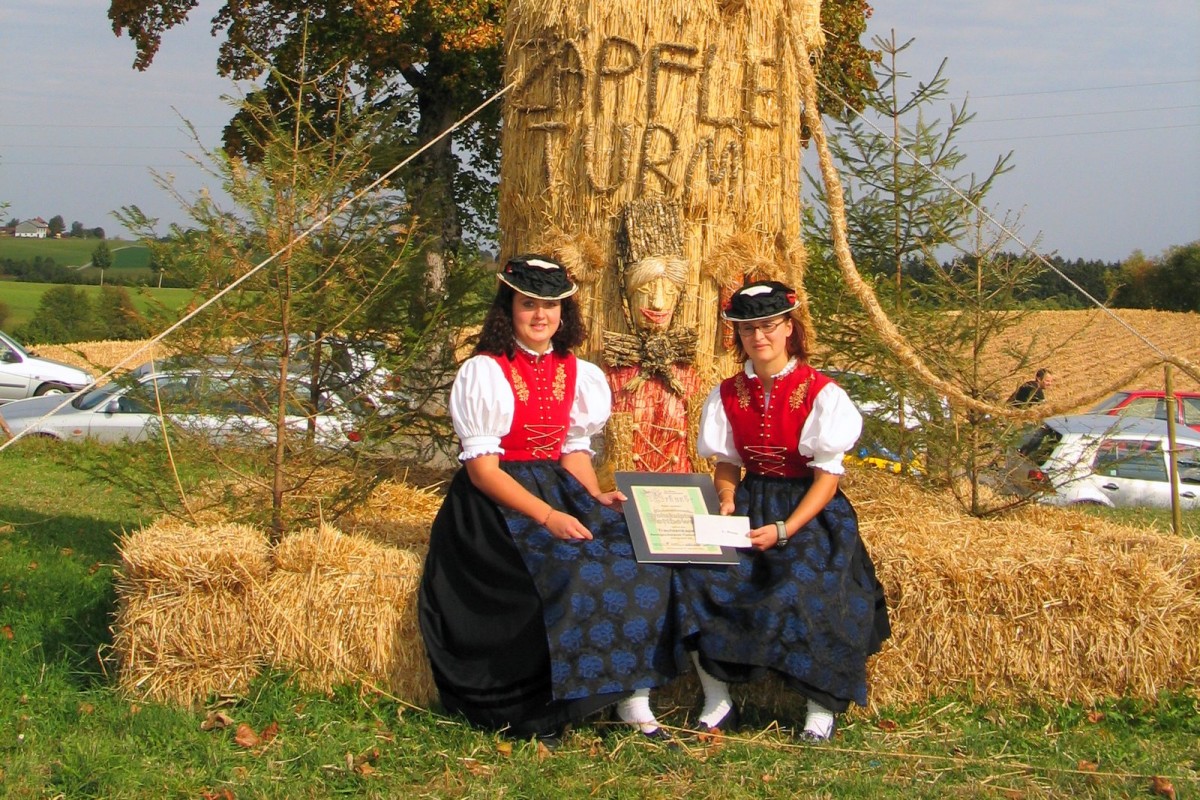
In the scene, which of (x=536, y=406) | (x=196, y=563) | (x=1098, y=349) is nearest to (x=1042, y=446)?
(x=536, y=406)

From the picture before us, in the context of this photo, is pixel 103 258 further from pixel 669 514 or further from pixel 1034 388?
pixel 1034 388

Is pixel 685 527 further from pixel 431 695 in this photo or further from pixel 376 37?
pixel 376 37

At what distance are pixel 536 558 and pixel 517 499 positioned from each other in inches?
9.4

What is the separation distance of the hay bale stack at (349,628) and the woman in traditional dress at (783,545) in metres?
0.95

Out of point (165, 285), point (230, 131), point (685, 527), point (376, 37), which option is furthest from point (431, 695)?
point (230, 131)

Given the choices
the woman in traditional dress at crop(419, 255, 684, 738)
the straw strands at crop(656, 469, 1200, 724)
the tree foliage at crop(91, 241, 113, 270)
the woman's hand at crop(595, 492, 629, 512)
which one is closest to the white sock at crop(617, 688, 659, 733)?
the woman in traditional dress at crop(419, 255, 684, 738)

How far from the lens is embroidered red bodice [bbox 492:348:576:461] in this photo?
423 centimetres

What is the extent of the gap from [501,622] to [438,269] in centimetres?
297

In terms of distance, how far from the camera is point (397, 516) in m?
5.45

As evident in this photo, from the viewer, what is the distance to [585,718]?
12.7 ft

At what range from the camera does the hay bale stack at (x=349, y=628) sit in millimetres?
4125

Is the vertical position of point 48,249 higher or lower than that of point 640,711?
higher

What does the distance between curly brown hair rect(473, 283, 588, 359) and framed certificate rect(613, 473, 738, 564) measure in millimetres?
548

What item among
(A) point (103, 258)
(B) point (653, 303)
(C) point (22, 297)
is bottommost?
(B) point (653, 303)
